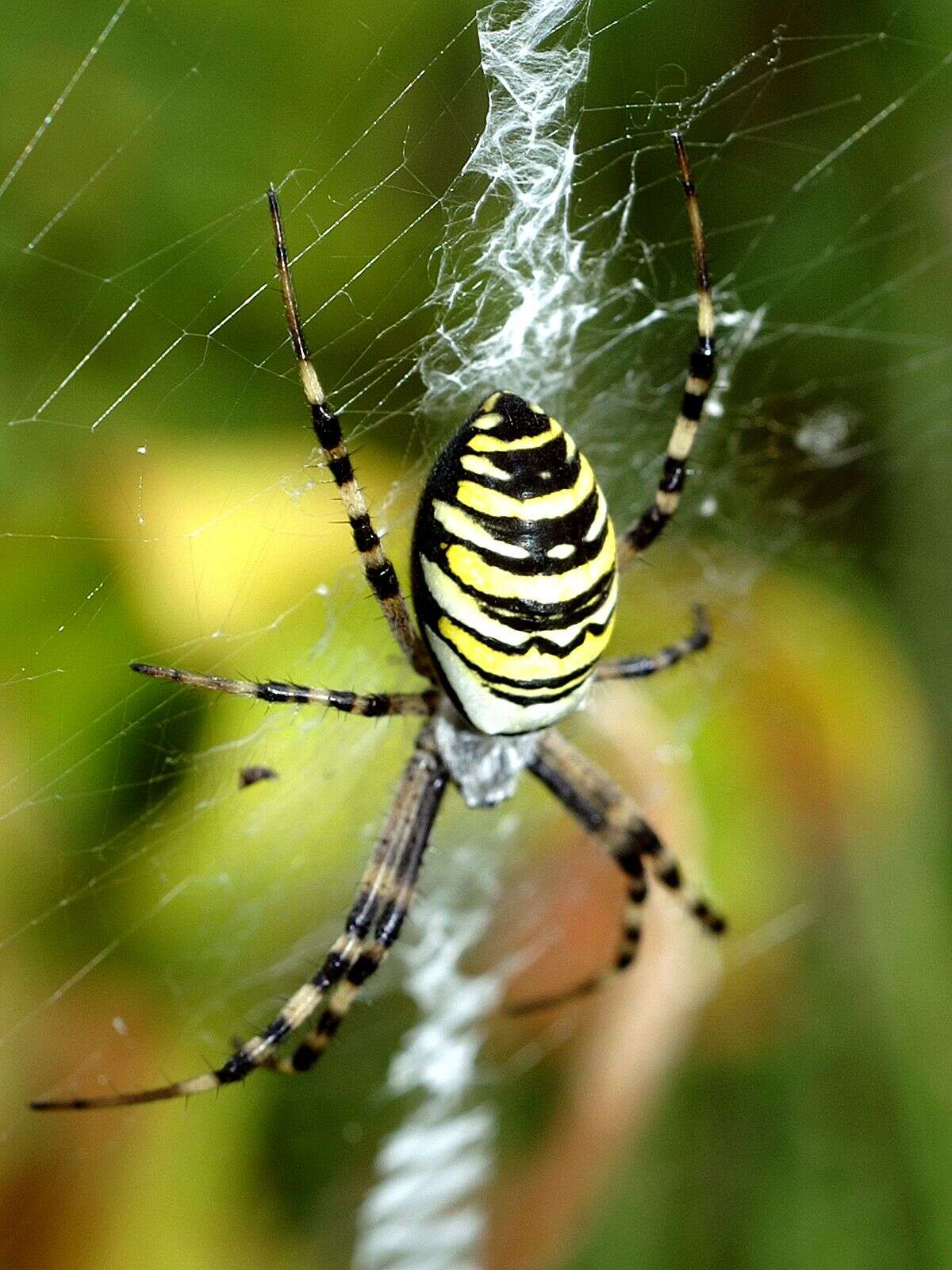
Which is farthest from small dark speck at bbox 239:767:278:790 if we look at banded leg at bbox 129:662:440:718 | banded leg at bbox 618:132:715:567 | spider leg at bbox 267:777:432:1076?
banded leg at bbox 618:132:715:567

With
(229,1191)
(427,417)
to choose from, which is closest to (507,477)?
(427,417)

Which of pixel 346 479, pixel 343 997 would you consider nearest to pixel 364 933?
pixel 343 997

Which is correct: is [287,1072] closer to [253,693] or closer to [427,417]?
[253,693]

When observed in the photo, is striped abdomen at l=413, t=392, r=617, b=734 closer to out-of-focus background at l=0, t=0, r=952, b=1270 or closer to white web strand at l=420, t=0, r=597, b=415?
out-of-focus background at l=0, t=0, r=952, b=1270

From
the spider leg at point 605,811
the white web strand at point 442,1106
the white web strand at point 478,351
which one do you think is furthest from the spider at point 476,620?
the white web strand at point 442,1106

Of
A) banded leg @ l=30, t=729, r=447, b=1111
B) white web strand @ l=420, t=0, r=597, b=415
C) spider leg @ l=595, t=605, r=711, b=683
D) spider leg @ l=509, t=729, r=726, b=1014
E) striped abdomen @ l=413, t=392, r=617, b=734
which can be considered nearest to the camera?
striped abdomen @ l=413, t=392, r=617, b=734

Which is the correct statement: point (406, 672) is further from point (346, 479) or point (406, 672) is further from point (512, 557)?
point (512, 557)
